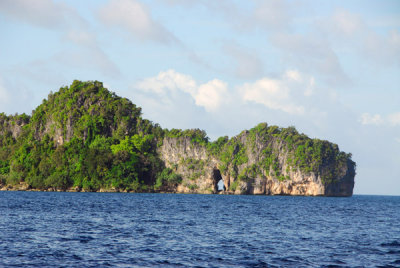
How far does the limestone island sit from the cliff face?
32cm

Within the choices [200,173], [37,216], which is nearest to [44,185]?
[200,173]

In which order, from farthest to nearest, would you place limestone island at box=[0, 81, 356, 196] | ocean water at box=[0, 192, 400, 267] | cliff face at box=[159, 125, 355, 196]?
cliff face at box=[159, 125, 355, 196]
limestone island at box=[0, 81, 356, 196]
ocean water at box=[0, 192, 400, 267]

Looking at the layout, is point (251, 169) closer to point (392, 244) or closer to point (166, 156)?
point (166, 156)

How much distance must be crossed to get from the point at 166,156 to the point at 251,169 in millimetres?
28093

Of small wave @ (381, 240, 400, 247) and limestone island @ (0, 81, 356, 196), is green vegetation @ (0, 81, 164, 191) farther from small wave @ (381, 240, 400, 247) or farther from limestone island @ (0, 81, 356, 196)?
small wave @ (381, 240, 400, 247)

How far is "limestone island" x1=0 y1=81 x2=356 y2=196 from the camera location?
463 feet

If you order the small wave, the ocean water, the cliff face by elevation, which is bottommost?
the ocean water

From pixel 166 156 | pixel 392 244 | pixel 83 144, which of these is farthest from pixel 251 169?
pixel 392 244

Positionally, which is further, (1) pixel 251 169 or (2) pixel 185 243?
(1) pixel 251 169

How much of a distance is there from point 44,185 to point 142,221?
100 meters

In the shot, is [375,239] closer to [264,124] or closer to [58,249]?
[58,249]

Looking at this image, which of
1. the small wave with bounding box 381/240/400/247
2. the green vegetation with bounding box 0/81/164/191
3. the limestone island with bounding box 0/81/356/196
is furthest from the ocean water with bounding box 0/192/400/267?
the limestone island with bounding box 0/81/356/196

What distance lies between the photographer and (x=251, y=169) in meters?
149

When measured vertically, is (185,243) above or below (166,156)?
below
